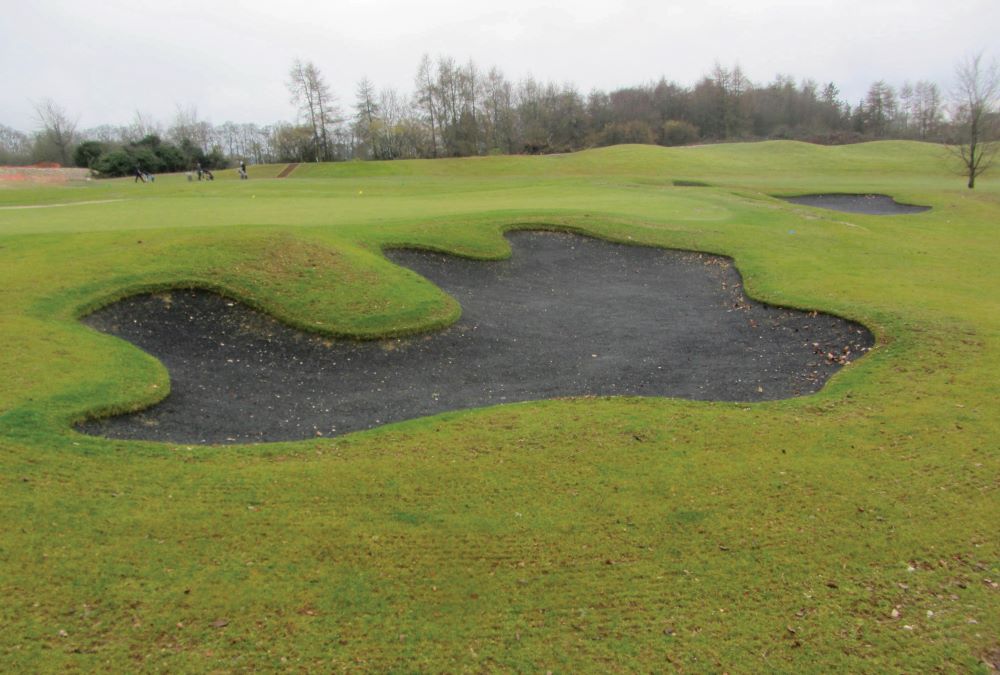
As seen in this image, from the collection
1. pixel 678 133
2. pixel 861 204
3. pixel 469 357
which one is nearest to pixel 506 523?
pixel 469 357

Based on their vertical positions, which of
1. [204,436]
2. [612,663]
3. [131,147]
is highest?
[131,147]

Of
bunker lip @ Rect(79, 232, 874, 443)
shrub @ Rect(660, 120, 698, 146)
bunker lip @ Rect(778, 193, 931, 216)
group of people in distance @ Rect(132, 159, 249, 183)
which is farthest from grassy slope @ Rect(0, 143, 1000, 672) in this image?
shrub @ Rect(660, 120, 698, 146)

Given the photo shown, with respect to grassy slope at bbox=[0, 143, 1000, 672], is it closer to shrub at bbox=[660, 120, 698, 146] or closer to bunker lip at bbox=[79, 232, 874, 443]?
bunker lip at bbox=[79, 232, 874, 443]

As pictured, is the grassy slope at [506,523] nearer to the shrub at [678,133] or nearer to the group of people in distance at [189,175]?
the group of people in distance at [189,175]

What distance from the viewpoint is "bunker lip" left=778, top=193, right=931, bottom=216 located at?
36375mm

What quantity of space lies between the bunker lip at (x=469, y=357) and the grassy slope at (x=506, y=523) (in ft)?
2.21

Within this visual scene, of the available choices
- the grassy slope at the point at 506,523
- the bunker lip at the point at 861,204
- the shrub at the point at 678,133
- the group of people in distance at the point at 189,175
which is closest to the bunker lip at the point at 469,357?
the grassy slope at the point at 506,523

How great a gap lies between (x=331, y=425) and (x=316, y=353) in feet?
10.1

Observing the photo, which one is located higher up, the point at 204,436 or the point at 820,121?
the point at 820,121

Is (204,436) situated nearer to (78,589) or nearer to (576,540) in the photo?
(78,589)

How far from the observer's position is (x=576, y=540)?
662 centimetres

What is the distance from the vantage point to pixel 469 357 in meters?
13.3

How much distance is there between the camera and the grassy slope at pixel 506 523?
5246 mm

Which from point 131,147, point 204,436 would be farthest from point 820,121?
point 204,436
